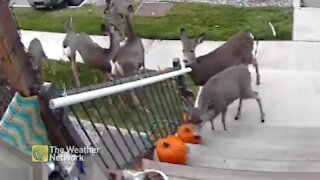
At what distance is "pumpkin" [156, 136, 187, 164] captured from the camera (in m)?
5.70

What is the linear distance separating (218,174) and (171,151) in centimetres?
48

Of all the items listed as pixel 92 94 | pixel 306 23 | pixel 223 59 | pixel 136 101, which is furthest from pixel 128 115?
pixel 306 23

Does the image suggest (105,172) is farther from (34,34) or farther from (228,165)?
(34,34)

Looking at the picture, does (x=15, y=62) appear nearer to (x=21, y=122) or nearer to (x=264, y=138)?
(x=21, y=122)

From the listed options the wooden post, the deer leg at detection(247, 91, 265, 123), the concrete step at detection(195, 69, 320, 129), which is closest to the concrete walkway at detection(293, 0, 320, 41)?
the concrete step at detection(195, 69, 320, 129)

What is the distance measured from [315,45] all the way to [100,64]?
3.20m

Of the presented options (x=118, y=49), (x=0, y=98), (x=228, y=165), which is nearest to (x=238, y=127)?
(x=228, y=165)

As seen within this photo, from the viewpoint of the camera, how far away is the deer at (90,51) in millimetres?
8859

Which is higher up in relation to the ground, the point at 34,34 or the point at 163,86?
the point at 163,86

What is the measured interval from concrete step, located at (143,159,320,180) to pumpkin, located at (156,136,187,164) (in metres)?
0.16

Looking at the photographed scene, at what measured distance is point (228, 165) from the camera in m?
5.93

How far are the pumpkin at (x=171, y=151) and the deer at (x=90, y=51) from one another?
309 cm

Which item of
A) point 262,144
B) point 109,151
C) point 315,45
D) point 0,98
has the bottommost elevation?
point 315,45

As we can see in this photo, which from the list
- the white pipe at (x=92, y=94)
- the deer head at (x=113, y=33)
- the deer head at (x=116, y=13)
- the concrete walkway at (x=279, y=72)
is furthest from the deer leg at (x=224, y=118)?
the deer head at (x=116, y=13)
